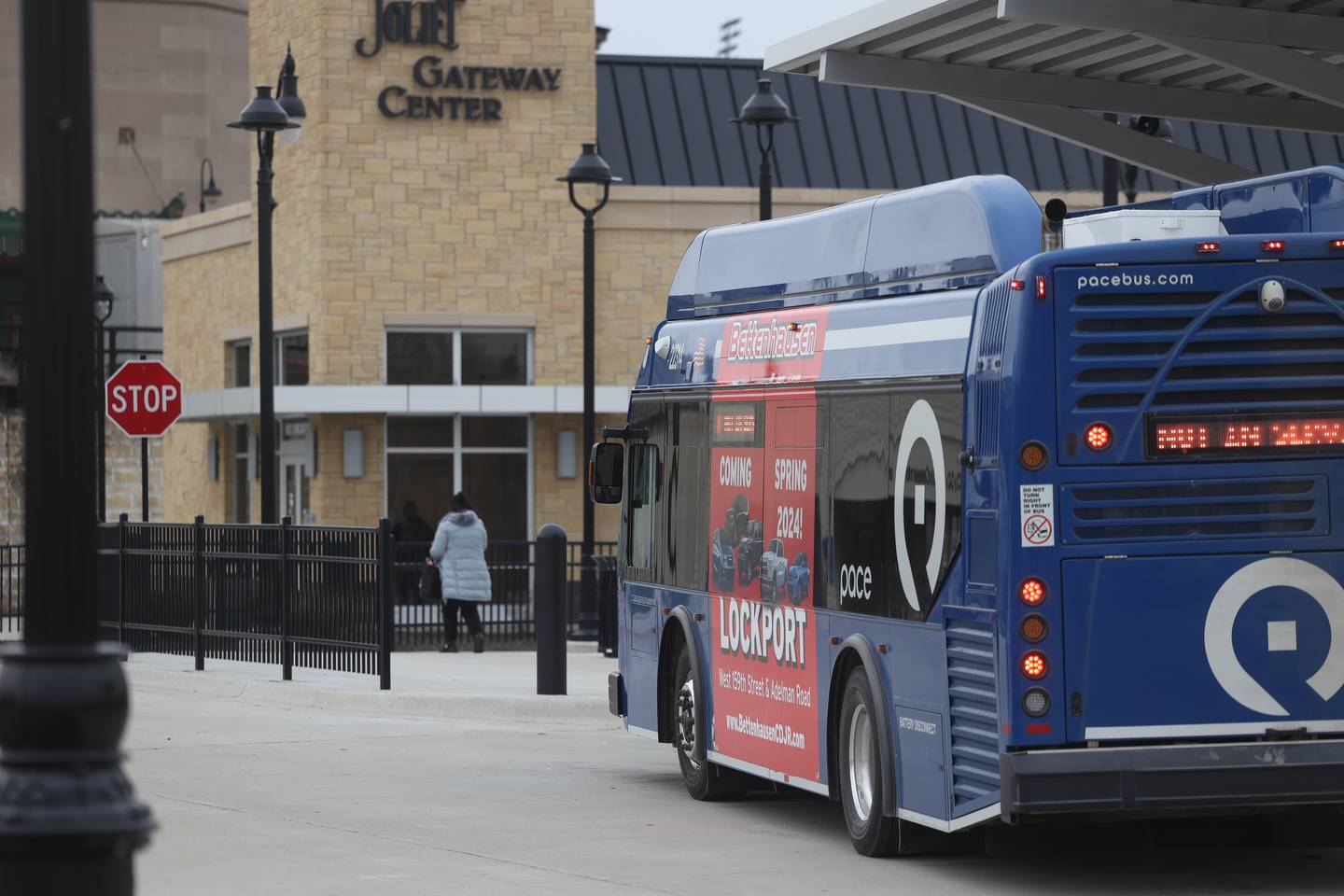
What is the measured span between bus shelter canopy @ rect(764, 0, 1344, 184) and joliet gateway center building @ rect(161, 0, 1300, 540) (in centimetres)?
1593

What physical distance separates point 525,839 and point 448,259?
23.1 metres

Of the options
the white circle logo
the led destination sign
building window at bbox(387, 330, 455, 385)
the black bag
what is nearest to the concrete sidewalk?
the black bag

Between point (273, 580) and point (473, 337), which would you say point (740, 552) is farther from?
point (473, 337)

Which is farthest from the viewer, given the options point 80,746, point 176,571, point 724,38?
point 724,38

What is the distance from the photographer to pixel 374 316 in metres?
34.1

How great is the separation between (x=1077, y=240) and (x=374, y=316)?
24.6 meters

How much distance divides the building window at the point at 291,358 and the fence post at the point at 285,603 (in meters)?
14.5

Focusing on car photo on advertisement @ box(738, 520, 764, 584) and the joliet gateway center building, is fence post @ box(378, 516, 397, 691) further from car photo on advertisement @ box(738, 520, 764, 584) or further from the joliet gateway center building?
the joliet gateway center building

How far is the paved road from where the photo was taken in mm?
10352

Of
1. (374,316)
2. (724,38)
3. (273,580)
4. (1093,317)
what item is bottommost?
(273,580)

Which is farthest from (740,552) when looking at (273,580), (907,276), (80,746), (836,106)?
(836,106)

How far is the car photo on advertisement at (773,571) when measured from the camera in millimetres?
12227

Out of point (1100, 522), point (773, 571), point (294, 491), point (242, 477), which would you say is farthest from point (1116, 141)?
point (242, 477)

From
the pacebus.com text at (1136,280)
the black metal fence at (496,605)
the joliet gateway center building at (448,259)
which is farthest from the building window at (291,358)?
the pacebus.com text at (1136,280)
